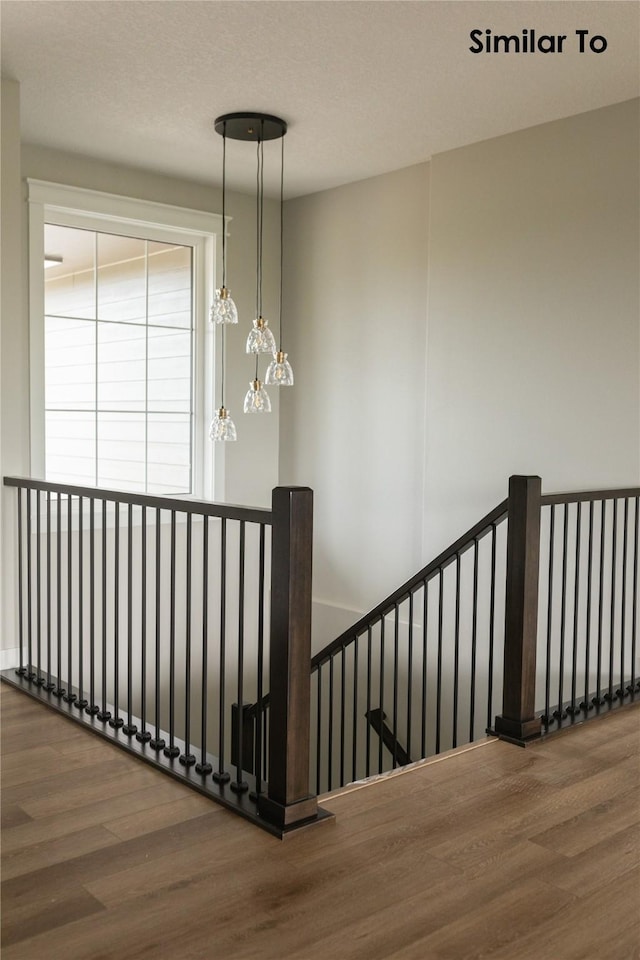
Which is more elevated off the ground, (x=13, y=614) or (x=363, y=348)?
(x=363, y=348)

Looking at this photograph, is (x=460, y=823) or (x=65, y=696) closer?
(x=460, y=823)

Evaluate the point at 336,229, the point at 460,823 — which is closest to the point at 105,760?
the point at 460,823

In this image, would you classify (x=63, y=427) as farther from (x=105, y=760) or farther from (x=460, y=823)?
(x=460, y=823)

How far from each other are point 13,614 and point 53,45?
245 cm

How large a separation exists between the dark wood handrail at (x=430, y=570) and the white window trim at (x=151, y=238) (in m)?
1.89

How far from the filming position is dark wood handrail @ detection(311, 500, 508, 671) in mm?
3293

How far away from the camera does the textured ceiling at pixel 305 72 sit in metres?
3.21

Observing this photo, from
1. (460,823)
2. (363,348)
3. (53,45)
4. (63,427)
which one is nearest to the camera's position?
(460,823)

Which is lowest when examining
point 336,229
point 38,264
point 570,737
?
point 570,737

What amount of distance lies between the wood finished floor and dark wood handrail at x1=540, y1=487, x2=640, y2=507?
939 millimetres

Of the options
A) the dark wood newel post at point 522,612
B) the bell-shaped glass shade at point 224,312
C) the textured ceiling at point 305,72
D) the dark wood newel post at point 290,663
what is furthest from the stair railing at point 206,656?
the textured ceiling at point 305,72

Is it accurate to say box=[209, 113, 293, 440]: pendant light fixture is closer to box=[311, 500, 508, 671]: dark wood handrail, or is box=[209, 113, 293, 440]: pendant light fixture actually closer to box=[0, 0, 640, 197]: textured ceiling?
box=[0, 0, 640, 197]: textured ceiling

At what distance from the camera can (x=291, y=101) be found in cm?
406

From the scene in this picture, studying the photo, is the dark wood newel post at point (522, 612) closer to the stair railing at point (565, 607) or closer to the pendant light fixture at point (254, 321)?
the stair railing at point (565, 607)
